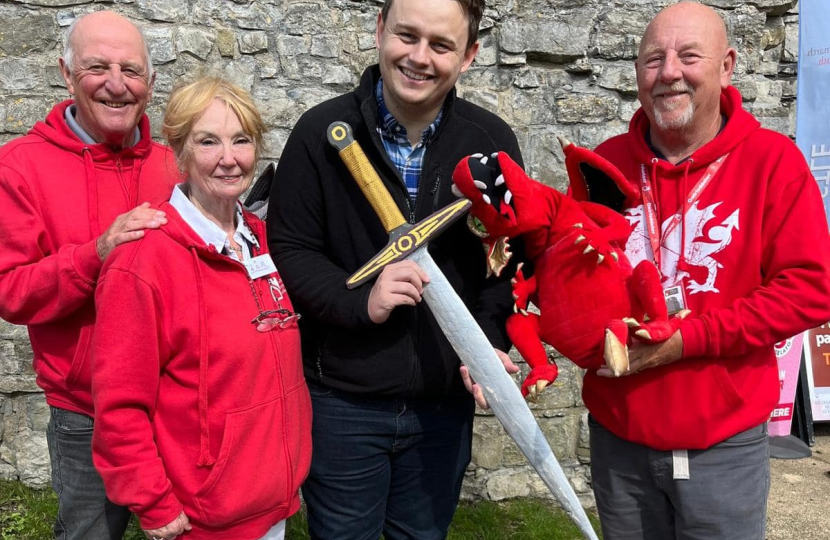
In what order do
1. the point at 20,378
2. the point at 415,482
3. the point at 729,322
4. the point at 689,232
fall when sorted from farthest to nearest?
1. the point at 20,378
2. the point at 415,482
3. the point at 689,232
4. the point at 729,322

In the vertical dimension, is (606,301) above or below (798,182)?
below

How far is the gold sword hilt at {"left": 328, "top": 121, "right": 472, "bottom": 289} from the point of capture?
1.73m

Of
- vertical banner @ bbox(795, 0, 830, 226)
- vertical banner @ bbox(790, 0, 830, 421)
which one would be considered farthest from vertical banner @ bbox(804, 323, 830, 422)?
vertical banner @ bbox(795, 0, 830, 226)

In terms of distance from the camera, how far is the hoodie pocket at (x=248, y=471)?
67.3 inches

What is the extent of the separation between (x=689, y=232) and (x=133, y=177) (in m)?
1.63

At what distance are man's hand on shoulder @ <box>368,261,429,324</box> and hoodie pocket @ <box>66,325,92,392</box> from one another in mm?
839

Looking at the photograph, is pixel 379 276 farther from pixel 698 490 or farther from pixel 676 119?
pixel 698 490

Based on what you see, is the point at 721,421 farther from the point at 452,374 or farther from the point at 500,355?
the point at 452,374

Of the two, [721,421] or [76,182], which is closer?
[721,421]

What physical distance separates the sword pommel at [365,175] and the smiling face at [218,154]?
0.24 metres

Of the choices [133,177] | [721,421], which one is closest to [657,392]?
[721,421]

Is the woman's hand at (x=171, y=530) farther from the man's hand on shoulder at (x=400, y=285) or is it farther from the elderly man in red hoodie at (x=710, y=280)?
the elderly man in red hoodie at (x=710, y=280)

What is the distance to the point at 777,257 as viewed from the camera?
179 cm

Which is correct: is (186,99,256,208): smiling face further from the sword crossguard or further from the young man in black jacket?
the sword crossguard
